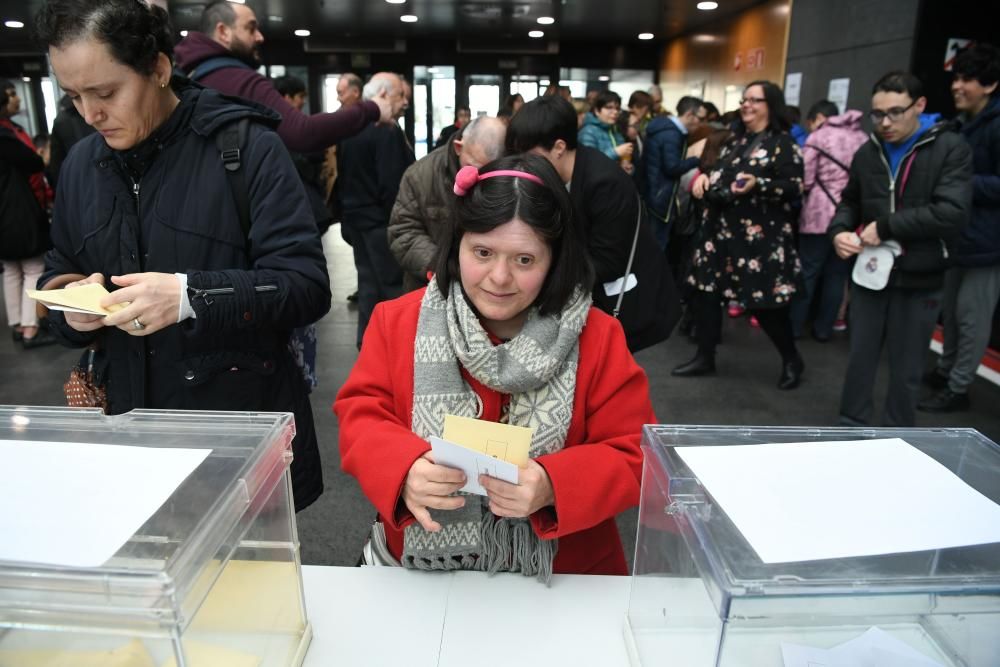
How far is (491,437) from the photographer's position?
3.46ft

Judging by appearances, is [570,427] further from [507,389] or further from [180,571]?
[180,571]

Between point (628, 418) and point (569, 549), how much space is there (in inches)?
11.3

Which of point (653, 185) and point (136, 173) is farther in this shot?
point (653, 185)

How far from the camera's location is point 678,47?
13414 mm

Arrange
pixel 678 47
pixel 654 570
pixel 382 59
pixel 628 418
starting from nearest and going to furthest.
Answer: pixel 654 570 < pixel 628 418 < pixel 678 47 < pixel 382 59

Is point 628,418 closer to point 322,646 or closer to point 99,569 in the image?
point 322,646

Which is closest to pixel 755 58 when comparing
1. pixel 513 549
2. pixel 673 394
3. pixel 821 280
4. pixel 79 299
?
pixel 821 280

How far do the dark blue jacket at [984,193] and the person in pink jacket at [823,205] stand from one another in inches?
34.0

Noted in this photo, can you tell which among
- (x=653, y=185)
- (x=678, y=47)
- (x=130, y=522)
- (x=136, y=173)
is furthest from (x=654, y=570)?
(x=678, y=47)

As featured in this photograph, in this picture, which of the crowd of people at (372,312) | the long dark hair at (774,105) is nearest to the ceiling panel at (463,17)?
the long dark hair at (774,105)

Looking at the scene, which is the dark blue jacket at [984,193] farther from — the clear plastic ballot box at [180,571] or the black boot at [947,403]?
the clear plastic ballot box at [180,571]

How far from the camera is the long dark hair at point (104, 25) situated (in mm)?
1311

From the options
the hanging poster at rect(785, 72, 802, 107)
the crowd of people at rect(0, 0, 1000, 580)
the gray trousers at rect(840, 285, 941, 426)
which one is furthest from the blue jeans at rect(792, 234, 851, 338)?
the crowd of people at rect(0, 0, 1000, 580)

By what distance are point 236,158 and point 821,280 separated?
500cm
